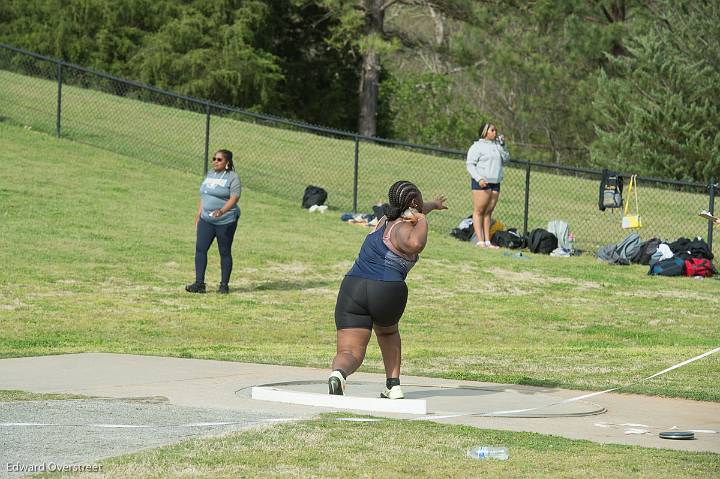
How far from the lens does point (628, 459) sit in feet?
23.0

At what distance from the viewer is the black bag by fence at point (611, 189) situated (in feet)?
64.6

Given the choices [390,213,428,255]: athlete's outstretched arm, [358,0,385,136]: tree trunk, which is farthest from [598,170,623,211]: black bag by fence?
[358,0,385,136]: tree trunk

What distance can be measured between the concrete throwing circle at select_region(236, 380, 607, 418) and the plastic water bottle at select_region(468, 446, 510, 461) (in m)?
1.35

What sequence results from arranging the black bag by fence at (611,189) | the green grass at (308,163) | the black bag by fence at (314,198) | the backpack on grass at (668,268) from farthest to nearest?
the green grass at (308,163) → the black bag by fence at (314,198) → the black bag by fence at (611,189) → the backpack on grass at (668,268)

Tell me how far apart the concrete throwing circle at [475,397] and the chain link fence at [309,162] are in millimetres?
13076

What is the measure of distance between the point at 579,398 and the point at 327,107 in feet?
129

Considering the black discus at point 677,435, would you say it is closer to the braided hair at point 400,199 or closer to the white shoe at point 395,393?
the white shoe at point 395,393

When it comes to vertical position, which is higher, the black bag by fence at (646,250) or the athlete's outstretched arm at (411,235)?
the athlete's outstretched arm at (411,235)

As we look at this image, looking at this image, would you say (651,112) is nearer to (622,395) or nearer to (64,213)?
(64,213)

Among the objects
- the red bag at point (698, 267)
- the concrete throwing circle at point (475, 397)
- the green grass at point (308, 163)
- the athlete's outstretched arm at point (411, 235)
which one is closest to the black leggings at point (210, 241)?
the concrete throwing circle at point (475, 397)

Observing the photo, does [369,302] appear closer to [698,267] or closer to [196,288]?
[196,288]

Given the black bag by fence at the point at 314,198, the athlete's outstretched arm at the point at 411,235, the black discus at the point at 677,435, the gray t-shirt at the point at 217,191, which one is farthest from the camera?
the black bag by fence at the point at 314,198

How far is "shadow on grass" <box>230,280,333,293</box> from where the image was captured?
53.8 feet

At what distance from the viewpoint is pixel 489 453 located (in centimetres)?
700
